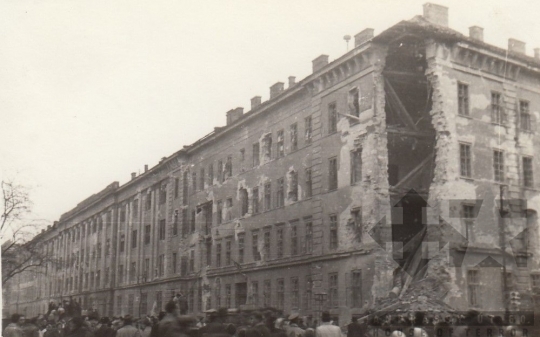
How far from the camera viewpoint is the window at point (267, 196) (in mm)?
37659

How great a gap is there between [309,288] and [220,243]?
466 inches

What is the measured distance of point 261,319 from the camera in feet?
47.0

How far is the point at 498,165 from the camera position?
30516mm

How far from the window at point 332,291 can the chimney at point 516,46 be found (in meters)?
14.6

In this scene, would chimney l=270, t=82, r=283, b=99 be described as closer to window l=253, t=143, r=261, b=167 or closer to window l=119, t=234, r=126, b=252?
window l=253, t=143, r=261, b=167

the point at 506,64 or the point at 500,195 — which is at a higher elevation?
the point at 506,64

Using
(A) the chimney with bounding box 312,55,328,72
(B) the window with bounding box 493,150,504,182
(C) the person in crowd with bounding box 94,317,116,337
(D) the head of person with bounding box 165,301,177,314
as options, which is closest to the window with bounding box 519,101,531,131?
(B) the window with bounding box 493,150,504,182

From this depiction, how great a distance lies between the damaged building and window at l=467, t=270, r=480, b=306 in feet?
0.16

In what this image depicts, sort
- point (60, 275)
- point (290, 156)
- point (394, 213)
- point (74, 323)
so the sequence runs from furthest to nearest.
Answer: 1. point (60, 275)
2. point (290, 156)
3. point (394, 213)
4. point (74, 323)

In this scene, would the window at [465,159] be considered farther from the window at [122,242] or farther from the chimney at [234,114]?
the window at [122,242]

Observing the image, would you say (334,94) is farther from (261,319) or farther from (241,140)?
(261,319)

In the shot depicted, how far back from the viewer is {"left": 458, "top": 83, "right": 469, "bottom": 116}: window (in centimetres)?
2981

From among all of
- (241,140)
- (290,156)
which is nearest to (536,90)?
(290,156)

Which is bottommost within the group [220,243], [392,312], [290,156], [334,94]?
[392,312]
